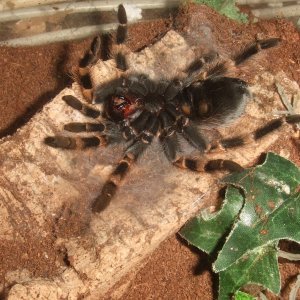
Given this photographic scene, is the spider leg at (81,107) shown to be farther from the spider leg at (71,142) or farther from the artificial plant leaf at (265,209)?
the artificial plant leaf at (265,209)

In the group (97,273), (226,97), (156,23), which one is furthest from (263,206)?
(156,23)

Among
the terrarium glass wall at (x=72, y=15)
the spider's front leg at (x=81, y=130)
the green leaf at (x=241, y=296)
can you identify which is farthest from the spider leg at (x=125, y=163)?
the terrarium glass wall at (x=72, y=15)

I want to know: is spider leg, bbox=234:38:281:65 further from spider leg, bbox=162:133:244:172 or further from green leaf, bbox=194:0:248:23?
spider leg, bbox=162:133:244:172

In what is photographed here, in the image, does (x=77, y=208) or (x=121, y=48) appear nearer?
(x=77, y=208)

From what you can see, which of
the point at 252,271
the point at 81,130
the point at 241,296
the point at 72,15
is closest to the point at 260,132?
the point at 252,271

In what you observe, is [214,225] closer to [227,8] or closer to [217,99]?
[217,99]

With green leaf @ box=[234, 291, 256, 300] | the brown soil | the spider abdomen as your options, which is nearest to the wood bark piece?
the brown soil
